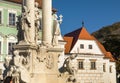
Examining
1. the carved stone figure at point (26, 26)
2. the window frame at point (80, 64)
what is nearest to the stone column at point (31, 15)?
the carved stone figure at point (26, 26)

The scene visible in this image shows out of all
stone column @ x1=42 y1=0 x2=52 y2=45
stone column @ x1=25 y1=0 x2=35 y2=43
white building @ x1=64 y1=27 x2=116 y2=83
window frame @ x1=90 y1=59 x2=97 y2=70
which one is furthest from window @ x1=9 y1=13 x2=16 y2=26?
stone column @ x1=25 y1=0 x2=35 y2=43

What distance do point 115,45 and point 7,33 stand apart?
3146 cm

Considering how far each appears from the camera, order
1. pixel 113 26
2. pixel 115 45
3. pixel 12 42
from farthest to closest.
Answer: pixel 113 26 < pixel 115 45 < pixel 12 42

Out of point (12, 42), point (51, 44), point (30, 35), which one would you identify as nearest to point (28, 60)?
point (30, 35)

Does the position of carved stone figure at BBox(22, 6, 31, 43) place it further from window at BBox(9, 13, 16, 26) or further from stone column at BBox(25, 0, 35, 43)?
window at BBox(9, 13, 16, 26)

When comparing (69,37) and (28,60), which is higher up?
(69,37)

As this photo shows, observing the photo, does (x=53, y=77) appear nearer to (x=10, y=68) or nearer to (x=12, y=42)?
(x=10, y=68)

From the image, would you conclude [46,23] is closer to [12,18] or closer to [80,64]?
[12,18]

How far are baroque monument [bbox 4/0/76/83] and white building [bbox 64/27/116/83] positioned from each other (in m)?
24.4

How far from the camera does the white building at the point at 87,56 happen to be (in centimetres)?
4131

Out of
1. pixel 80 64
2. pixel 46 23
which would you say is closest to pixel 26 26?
pixel 46 23

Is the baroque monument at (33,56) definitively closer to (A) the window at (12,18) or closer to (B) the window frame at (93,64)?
(A) the window at (12,18)

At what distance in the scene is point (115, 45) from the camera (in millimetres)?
60031

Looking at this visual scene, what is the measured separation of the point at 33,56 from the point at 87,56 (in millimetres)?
27394
